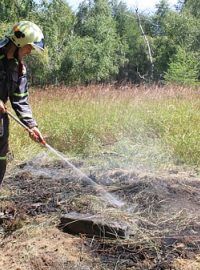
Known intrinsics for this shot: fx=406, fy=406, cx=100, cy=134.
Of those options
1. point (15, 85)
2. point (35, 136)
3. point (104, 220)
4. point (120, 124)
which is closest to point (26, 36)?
point (15, 85)

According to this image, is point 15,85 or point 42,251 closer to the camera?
point 42,251

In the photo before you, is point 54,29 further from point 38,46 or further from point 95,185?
point 38,46

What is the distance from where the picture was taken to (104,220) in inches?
121

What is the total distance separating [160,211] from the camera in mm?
3438

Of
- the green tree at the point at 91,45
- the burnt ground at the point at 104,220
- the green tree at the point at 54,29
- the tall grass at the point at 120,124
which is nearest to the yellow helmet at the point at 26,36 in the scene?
the burnt ground at the point at 104,220

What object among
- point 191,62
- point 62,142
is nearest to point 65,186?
point 62,142

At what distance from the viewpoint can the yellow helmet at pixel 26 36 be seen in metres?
3.11

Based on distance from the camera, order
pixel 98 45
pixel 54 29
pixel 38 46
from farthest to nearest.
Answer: pixel 98 45
pixel 54 29
pixel 38 46

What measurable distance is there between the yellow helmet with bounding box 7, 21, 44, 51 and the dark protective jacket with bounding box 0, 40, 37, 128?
0.19 metres

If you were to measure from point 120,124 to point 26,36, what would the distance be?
3356 mm

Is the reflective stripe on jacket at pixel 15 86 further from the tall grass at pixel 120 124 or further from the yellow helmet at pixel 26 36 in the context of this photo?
the tall grass at pixel 120 124

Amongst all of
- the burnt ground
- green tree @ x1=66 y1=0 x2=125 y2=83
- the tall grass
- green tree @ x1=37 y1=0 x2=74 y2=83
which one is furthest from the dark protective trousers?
green tree @ x1=66 y1=0 x2=125 y2=83

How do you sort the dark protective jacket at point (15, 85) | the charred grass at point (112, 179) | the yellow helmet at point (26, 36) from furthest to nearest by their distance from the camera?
the dark protective jacket at point (15, 85) → the yellow helmet at point (26, 36) → the charred grass at point (112, 179)

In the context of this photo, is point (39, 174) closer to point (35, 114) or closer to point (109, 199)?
point (109, 199)
